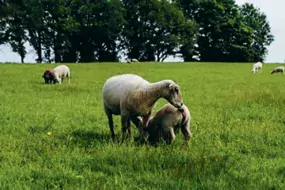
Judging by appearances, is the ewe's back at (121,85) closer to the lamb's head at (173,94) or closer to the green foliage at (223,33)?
the lamb's head at (173,94)

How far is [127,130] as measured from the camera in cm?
991

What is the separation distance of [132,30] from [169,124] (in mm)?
73545

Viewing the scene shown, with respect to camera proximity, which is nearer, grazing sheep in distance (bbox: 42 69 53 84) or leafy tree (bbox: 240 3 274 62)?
grazing sheep in distance (bbox: 42 69 53 84)

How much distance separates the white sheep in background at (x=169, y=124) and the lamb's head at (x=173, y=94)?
4.8 inches

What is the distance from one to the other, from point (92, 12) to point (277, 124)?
68.2m

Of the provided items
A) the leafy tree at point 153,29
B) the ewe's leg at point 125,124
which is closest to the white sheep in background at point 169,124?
the ewe's leg at point 125,124

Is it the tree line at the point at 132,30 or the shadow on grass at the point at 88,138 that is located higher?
the tree line at the point at 132,30

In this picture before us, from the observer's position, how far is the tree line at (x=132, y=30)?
7319cm

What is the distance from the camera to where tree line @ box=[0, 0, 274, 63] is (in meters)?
73.2

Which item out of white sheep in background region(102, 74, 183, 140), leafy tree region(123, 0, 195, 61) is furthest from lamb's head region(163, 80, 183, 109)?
leafy tree region(123, 0, 195, 61)

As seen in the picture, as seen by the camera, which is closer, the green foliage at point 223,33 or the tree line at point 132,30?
the tree line at point 132,30

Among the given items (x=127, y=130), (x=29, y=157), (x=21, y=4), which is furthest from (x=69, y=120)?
(x=21, y=4)

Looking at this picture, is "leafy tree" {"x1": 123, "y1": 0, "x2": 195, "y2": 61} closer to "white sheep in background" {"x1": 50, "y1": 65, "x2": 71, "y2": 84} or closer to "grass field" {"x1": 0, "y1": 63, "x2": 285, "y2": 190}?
"white sheep in background" {"x1": 50, "y1": 65, "x2": 71, "y2": 84}

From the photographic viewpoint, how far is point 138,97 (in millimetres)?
9461
